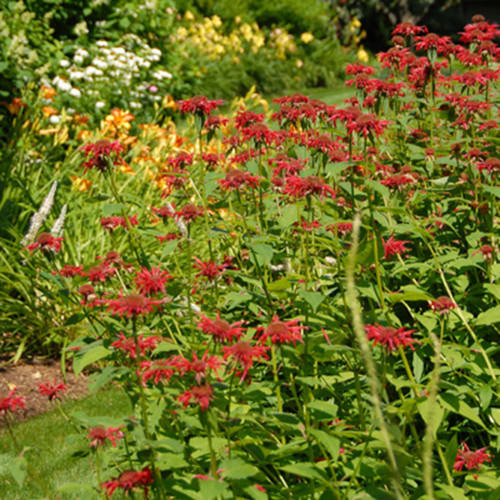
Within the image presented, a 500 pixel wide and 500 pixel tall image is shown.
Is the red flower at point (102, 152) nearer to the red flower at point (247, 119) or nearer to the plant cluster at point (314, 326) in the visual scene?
the plant cluster at point (314, 326)

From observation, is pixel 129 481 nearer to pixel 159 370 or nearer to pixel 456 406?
pixel 159 370

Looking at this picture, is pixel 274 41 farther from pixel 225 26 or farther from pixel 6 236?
pixel 6 236

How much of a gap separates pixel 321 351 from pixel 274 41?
1262cm

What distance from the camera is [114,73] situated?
7816 millimetres

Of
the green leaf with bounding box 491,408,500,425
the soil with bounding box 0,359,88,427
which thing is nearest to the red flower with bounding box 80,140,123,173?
the green leaf with bounding box 491,408,500,425

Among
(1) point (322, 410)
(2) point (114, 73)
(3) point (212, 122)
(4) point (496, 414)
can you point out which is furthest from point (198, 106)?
(2) point (114, 73)

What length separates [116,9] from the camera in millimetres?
8641

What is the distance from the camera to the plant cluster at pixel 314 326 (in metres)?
1.63

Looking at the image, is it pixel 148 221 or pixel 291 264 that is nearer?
pixel 291 264

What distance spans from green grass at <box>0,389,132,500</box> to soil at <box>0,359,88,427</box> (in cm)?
9

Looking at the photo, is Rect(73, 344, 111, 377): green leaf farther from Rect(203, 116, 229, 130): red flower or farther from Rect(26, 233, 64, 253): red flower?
Rect(203, 116, 229, 130): red flower

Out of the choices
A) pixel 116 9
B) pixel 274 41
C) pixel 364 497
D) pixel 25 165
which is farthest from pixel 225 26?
pixel 364 497

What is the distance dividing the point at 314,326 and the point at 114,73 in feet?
20.9

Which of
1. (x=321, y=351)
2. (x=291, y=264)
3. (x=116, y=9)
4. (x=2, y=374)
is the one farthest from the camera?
(x=116, y=9)
